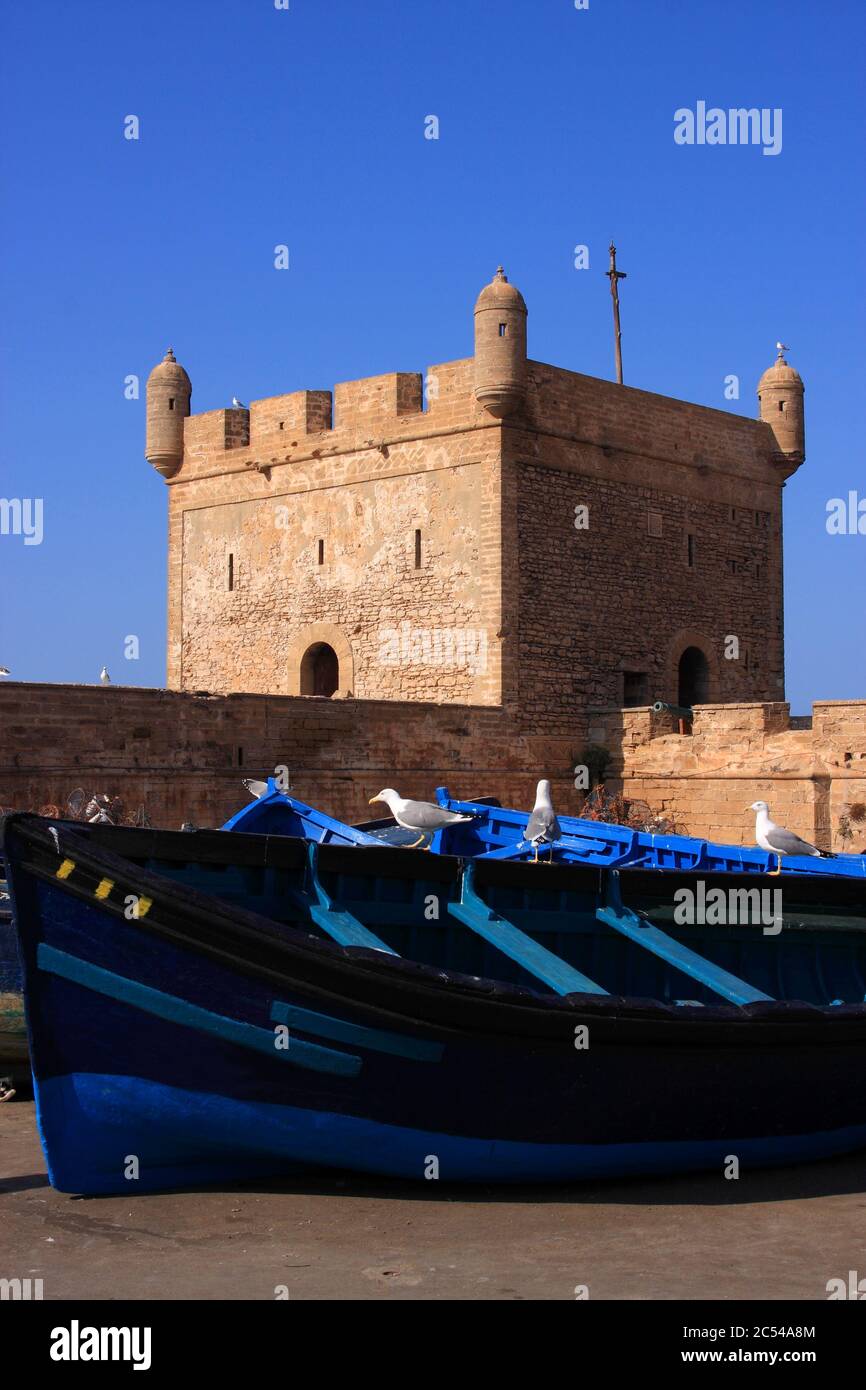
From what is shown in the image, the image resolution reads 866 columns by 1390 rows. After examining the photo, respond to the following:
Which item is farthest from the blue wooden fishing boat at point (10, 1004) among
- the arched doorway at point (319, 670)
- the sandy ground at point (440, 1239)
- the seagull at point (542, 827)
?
the arched doorway at point (319, 670)

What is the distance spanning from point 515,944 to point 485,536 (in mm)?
14032

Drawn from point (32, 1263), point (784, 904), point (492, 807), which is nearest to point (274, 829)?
point (492, 807)

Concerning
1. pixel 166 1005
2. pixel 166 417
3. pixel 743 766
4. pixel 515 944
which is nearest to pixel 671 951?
pixel 515 944

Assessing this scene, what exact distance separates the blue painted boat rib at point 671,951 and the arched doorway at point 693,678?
53.7ft

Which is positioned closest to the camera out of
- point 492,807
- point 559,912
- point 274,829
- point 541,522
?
point 559,912

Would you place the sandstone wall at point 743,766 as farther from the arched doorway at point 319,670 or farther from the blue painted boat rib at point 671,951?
the blue painted boat rib at point 671,951

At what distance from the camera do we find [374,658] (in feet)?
72.4

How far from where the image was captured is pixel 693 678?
2420cm

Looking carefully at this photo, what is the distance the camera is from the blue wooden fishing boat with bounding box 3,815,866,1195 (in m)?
6.21

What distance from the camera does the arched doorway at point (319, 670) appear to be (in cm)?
2309

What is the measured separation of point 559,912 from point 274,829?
2429 mm

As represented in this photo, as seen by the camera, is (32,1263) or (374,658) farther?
(374,658)

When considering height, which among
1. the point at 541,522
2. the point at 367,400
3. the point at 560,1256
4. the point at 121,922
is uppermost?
the point at 367,400
